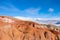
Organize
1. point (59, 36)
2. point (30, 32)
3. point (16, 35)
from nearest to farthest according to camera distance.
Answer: point (16, 35) < point (30, 32) < point (59, 36)

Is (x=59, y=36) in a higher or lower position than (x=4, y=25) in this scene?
lower

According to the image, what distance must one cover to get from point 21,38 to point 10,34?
1971mm

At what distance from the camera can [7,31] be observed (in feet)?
68.8

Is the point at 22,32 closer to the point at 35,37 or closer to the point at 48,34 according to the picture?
the point at 35,37

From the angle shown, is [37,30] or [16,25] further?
[37,30]

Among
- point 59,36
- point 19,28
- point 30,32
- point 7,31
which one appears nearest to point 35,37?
point 30,32

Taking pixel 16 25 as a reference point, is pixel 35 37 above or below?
below

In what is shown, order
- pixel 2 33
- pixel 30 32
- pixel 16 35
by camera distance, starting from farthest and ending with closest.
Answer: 1. pixel 30 32
2. pixel 16 35
3. pixel 2 33

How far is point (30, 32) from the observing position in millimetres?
23266

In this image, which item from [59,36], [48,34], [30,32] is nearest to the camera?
[30,32]

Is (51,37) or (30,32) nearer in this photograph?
(30,32)

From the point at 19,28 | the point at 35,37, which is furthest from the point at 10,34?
the point at 35,37

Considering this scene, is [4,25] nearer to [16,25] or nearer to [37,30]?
[16,25]

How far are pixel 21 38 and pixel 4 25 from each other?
3.40m
